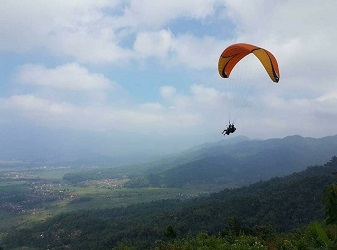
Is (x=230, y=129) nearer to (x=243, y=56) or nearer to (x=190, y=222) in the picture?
(x=243, y=56)

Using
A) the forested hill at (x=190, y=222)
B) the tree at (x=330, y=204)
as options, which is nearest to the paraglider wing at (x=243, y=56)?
the tree at (x=330, y=204)

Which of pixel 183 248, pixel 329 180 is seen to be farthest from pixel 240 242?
pixel 329 180

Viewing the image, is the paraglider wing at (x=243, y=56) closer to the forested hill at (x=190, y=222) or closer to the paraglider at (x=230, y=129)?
the paraglider at (x=230, y=129)

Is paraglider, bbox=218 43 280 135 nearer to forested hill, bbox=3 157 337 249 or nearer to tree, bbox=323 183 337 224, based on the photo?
tree, bbox=323 183 337 224

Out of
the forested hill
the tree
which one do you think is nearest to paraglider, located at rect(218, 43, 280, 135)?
the tree

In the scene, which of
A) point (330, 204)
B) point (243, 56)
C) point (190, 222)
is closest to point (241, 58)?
point (243, 56)

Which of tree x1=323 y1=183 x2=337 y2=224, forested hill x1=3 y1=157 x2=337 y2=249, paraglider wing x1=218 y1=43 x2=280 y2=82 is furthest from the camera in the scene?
forested hill x1=3 y1=157 x2=337 y2=249

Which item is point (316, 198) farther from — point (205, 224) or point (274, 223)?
point (205, 224)
